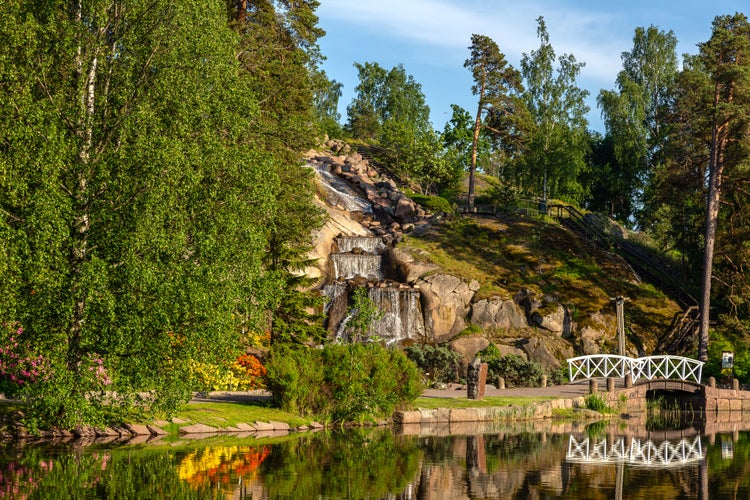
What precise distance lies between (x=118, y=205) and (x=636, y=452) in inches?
573

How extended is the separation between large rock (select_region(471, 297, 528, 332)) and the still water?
2241cm

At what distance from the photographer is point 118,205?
21562 mm

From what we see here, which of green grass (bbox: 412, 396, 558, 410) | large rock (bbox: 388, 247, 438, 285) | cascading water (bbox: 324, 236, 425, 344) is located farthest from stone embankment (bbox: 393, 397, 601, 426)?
large rock (bbox: 388, 247, 438, 285)

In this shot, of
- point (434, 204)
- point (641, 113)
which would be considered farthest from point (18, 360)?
point (641, 113)

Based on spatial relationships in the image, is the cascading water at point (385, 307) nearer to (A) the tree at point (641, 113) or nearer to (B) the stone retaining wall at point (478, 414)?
(B) the stone retaining wall at point (478, 414)

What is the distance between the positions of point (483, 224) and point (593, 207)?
2432 centimetres

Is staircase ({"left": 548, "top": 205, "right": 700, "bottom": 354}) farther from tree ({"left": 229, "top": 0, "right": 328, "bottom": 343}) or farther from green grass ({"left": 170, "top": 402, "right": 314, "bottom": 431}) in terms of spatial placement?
green grass ({"left": 170, "top": 402, "right": 314, "bottom": 431})

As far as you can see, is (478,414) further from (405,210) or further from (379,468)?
(405,210)

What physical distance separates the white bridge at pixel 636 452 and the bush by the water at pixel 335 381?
5899 millimetres

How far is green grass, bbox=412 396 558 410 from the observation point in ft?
98.1

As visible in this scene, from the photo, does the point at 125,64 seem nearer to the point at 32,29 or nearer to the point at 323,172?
the point at 32,29

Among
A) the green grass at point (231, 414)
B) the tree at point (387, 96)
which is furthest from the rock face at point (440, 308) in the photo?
the tree at point (387, 96)

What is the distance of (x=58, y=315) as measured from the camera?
21.1 m

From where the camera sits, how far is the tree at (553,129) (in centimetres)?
6950
